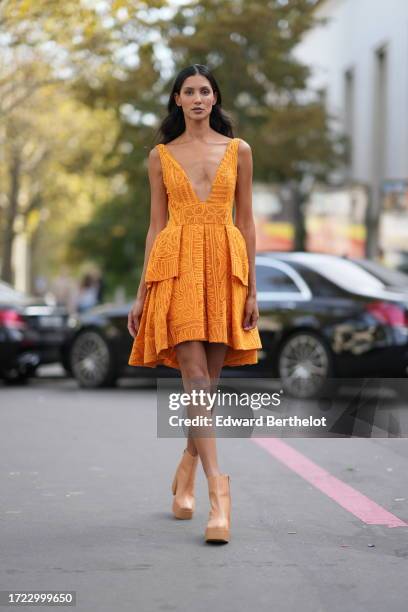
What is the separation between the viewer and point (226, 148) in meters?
5.48

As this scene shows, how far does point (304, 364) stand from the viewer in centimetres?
1171

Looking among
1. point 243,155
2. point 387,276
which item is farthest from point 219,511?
point 387,276

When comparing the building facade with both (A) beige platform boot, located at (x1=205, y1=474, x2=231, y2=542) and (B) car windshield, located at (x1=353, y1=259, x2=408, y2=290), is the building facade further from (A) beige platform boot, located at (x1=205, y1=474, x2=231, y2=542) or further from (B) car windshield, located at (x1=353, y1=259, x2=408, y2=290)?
(A) beige platform boot, located at (x1=205, y1=474, x2=231, y2=542)

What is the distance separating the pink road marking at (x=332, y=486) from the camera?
587 cm

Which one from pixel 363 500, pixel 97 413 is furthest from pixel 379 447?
pixel 97 413

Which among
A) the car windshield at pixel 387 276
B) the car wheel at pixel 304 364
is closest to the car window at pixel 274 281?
the car wheel at pixel 304 364

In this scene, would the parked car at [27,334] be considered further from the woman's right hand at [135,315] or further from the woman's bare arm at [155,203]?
the woman's bare arm at [155,203]

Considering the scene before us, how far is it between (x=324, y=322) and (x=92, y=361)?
3081mm

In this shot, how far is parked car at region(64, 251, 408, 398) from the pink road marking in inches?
99.6

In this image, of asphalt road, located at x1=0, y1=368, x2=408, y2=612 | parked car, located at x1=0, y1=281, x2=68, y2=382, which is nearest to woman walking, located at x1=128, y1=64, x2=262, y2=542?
asphalt road, located at x1=0, y1=368, x2=408, y2=612

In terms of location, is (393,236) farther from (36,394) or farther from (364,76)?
(36,394)

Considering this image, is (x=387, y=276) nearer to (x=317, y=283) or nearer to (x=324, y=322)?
(x=317, y=283)

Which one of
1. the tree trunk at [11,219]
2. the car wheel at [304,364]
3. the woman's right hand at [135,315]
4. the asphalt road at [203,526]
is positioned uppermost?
the tree trunk at [11,219]

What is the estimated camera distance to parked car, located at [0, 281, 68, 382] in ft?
45.6
